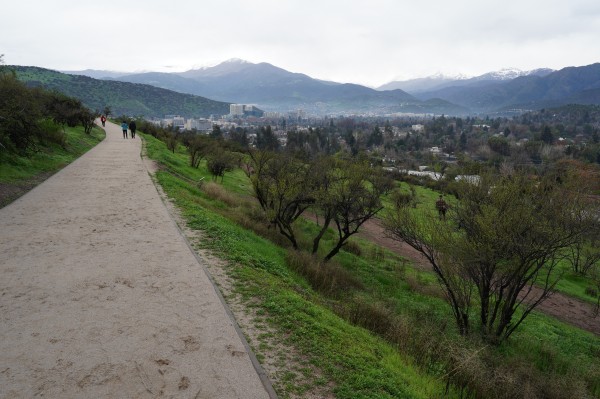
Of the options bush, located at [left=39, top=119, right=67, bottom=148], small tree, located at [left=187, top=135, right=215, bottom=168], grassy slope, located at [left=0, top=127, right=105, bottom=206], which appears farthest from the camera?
Result: small tree, located at [left=187, top=135, right=215, bottom=168]

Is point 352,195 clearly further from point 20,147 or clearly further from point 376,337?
point 20,147

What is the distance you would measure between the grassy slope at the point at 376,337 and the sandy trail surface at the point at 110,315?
818 millimetres

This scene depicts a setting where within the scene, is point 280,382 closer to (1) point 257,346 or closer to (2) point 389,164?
(1) point 257,346

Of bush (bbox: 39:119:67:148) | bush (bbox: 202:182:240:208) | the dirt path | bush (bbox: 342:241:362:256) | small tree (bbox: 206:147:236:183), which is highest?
bush (bbox: 39:119:67:148)

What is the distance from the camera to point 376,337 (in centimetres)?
795

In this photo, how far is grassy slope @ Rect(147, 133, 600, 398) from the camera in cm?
588

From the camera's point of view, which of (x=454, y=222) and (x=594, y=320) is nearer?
(x=454, y=222)

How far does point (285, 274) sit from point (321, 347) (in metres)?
4.67

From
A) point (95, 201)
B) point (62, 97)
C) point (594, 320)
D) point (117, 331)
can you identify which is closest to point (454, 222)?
point (594, 320)

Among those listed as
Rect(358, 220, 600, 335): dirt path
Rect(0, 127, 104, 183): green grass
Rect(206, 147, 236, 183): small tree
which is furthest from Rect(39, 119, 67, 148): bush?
Rect(358, 220, 600, 335): dirt path

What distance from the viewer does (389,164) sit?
91500 mm

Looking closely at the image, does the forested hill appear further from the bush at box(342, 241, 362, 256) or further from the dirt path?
the dirt path

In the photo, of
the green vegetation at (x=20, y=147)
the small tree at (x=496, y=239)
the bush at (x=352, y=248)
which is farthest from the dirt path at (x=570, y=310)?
the green vegetation at (x=20, y=147)

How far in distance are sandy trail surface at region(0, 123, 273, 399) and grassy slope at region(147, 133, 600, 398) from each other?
818 mm
